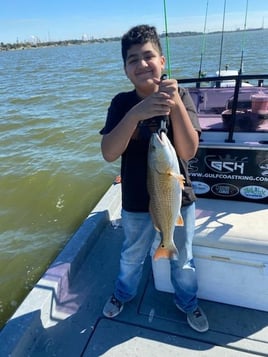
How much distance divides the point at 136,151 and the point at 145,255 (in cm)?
84

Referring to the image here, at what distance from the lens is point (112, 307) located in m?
2.64

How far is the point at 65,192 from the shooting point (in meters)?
6.38

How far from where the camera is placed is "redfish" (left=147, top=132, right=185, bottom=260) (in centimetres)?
167

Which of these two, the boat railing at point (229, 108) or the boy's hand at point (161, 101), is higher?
the boy's hand at point (161, 101)

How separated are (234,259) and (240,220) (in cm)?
32

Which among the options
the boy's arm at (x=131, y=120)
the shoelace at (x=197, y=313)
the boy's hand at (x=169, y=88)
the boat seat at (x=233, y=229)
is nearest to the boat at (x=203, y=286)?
the boat seat at (x=233, y=229)

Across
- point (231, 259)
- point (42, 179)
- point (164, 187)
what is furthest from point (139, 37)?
point (42, 179)

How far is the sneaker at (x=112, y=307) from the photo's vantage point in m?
2.62

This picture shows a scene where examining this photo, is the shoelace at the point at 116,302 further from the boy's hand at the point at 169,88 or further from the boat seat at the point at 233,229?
the boy's hand at the point at 169,88

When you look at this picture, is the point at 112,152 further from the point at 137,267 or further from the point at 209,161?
the point at 209,161

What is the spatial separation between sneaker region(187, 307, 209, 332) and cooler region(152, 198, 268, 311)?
20 cm

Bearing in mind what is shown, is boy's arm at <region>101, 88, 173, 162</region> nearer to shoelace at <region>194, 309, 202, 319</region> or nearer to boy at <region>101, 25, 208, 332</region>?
boy at <region>101, 25, 208, 332</region>

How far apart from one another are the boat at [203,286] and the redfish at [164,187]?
494 mm

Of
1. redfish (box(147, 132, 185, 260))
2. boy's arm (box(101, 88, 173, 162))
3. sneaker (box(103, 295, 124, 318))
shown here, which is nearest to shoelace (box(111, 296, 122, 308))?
sneaker (box(103, 295, 124, 318))
